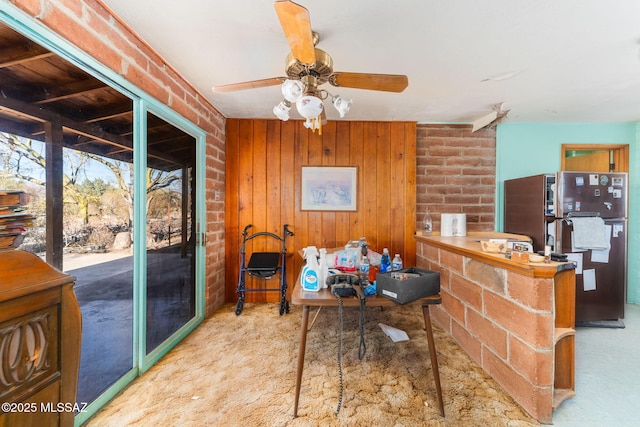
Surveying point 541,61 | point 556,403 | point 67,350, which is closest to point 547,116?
point 541,61

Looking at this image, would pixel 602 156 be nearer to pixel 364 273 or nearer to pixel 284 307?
pixel 364 273

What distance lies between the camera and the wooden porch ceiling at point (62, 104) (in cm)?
104

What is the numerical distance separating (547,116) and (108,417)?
15.3 feet

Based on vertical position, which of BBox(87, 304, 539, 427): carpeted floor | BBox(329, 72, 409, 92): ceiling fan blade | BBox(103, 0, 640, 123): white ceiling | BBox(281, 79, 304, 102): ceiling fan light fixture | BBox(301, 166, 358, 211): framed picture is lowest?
BBox(87, 304, 539, 427): carpeted floor

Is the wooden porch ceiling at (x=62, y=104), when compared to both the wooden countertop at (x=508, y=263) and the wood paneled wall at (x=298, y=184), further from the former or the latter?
the wooden countertop at (x=508, y=263)

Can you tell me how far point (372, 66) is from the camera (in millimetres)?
1838

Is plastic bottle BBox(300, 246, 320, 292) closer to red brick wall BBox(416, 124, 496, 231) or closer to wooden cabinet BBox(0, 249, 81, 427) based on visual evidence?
wooden cabinet BBox(0, 249, 81, 427)

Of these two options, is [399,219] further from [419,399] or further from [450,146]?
[419,399]

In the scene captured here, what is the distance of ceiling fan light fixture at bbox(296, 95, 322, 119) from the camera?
1260mm

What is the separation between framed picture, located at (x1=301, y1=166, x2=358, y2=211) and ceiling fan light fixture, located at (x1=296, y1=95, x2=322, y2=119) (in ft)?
5.31

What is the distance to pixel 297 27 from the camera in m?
1.00

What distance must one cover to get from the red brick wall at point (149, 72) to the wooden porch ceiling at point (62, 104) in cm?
14

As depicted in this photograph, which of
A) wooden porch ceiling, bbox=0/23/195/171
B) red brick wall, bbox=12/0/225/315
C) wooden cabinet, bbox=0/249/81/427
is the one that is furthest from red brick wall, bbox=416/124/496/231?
wooden cabinet, bbox=0/249/81/427

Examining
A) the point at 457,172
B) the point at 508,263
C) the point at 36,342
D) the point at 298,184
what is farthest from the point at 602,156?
the point at 36,342
